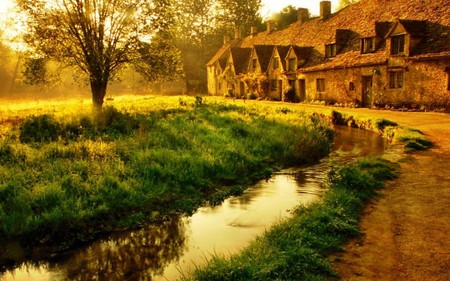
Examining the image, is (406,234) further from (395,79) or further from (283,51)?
(283,51)

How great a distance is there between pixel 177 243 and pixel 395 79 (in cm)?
2446

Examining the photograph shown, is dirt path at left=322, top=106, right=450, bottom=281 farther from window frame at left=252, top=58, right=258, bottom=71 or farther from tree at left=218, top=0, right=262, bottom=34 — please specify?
tree at left=218, top=0, right=262, bottom=34

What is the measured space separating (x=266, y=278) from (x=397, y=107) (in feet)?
81.6

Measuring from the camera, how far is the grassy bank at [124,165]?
791 centimetres

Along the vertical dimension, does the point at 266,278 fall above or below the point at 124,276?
above

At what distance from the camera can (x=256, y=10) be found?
2945 inches

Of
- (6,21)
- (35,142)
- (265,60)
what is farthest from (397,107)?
(6,21)

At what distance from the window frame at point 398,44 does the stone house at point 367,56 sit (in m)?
0.07

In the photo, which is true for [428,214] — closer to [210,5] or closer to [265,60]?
[265,60]

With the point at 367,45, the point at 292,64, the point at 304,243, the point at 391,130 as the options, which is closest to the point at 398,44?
the point at 367,45

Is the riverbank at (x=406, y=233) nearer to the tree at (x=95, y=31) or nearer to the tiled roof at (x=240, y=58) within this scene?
the tree at (x=95, y=31)

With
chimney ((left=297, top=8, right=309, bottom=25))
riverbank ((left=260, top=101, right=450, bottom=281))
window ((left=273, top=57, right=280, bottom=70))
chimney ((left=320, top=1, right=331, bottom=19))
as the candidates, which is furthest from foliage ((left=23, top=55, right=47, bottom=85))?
chimney ((left=297, top=8, right=309, bottom=25))

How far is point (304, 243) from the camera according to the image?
6012 mm

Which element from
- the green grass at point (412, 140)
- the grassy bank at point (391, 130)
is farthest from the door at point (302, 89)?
the green grass at point (412, 140)
